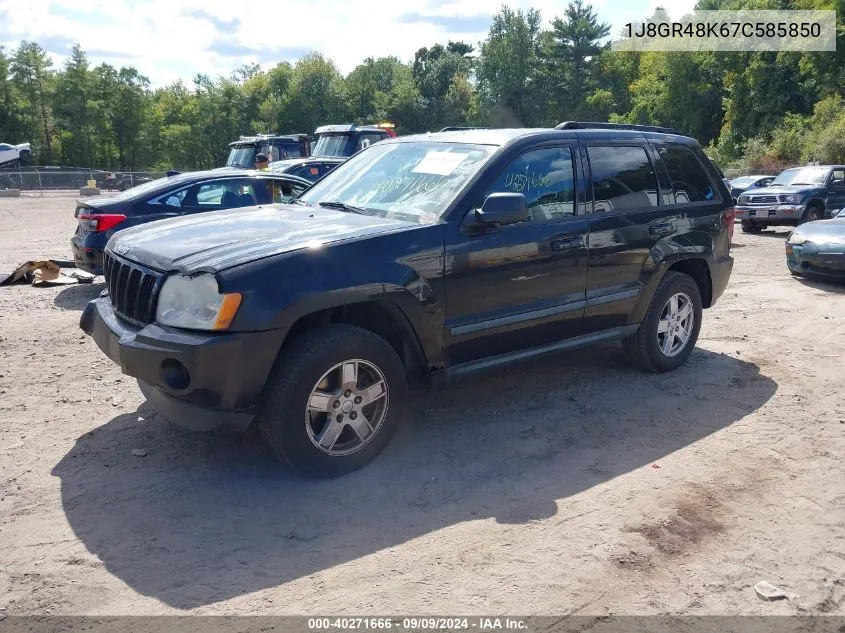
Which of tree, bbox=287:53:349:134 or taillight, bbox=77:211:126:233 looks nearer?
taillight, bbox=77:211:126:233

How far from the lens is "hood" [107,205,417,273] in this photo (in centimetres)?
392

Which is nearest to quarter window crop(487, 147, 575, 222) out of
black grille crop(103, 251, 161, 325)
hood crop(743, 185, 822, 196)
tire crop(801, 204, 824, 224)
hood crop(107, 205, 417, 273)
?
hood crop(107, 205, 417, 273)

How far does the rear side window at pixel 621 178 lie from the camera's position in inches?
215

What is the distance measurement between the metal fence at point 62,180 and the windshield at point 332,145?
18291 mm

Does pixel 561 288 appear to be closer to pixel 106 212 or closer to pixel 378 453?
pixel 378 453

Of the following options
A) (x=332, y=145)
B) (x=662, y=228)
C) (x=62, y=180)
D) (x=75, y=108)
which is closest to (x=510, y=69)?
(x=75, y=108)

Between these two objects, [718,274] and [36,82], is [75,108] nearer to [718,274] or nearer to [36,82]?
[36,82]

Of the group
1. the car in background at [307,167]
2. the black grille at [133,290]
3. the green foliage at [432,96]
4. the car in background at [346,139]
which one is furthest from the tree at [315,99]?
the black grille at [133,290]

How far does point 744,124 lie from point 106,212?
4630 centimetres

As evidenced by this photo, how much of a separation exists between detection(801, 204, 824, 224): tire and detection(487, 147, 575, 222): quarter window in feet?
45.0

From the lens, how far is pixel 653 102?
60.9m

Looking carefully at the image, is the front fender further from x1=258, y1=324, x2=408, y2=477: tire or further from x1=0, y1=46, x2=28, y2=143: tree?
x1=0, y1=46, x2=28, y2=143: tree

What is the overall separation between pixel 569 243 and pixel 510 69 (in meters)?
78.5

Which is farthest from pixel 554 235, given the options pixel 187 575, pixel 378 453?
pixel 187 575
